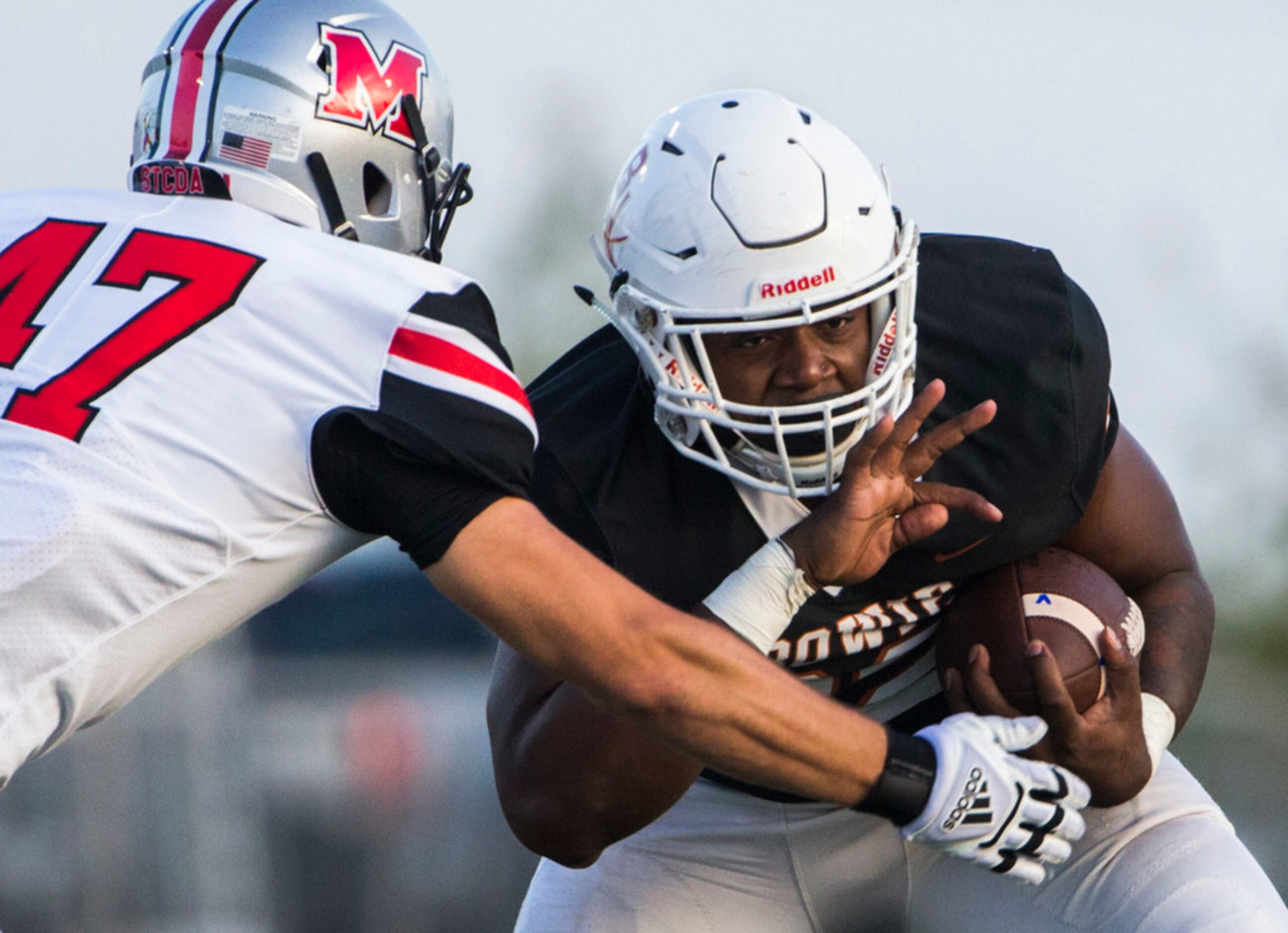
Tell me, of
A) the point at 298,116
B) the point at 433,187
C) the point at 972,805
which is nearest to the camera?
the point at 972,805

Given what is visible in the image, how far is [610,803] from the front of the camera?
2490 mm

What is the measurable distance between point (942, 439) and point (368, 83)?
43.0 inches

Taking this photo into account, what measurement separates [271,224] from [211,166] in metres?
0.37

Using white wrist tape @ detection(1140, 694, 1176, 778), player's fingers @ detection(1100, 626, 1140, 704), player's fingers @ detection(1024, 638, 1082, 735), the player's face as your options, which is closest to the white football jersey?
the player's face

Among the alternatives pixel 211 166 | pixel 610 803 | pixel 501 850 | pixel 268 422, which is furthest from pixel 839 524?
pixel 501 850

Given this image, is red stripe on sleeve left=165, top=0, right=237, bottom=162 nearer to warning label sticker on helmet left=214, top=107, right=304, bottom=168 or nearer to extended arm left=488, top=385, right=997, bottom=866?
warning label sticker on helmet left=214, top=107, right=304, bottom=168

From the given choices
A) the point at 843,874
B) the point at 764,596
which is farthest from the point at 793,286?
the point at 843,874

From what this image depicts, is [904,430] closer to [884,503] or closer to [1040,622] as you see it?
[884,503]

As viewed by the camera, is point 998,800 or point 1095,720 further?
point 1095,720

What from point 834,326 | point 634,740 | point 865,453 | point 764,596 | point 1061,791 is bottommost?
point 634,740

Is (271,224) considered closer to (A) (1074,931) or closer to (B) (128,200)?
(B) (128,200)

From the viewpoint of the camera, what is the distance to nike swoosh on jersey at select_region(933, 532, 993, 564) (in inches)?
106

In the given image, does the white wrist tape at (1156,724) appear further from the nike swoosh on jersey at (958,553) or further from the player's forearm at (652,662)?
the player's forearm at (652,662)

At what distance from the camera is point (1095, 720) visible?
251 cm
